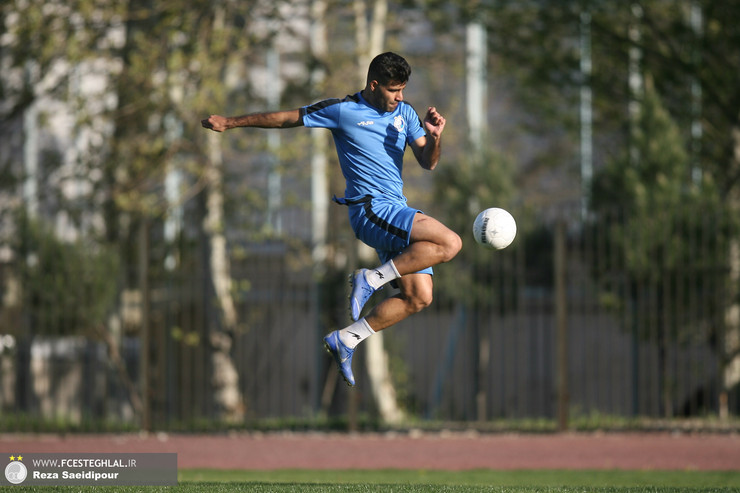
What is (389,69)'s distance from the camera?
7301 mm

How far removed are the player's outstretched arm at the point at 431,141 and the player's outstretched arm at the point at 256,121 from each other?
3.06 ft

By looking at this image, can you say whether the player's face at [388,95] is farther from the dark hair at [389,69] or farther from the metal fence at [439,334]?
the metal fence at [439,334]

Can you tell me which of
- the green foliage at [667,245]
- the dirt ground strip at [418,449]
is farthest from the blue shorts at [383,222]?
the green foliage at [667,245]

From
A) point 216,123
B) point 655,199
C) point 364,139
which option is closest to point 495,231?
point 364,139

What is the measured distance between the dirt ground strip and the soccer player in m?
4.98

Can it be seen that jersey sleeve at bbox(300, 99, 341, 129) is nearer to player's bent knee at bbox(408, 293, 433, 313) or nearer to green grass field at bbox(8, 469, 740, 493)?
player's bent knee at bbox(408, 293, 433, 313)

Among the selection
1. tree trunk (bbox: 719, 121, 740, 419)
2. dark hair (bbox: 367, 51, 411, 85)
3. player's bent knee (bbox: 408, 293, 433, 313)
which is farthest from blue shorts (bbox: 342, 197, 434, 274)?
tree trunk (bbox: 719, 121, 740, 419)

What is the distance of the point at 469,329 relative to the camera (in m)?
19.0

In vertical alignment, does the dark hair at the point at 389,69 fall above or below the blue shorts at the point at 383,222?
above

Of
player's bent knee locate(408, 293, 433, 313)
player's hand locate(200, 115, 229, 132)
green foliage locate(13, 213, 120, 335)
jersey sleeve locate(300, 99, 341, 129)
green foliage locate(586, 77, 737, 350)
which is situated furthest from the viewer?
green foliage locate(13, 213, 120, 335)

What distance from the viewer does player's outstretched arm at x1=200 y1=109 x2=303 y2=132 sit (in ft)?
23.8

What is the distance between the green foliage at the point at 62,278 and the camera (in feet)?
52.0

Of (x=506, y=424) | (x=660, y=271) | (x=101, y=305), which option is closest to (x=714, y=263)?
(x=660, y=271)

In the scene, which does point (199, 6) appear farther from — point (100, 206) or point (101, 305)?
point (101, 305)
